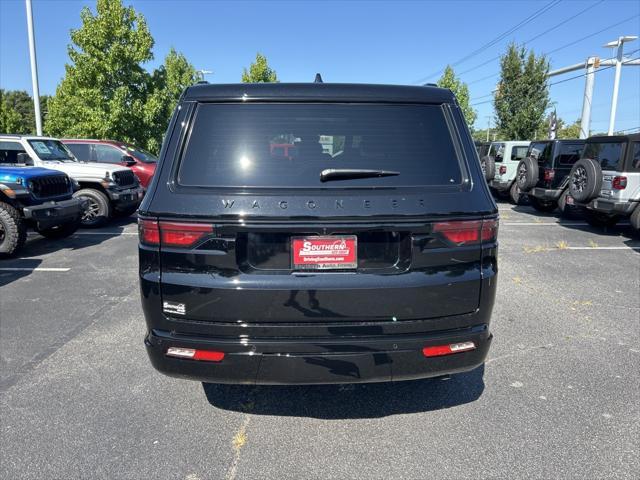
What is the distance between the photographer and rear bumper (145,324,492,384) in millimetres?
2250

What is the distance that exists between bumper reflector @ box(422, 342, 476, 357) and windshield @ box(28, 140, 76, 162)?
32.7 feet

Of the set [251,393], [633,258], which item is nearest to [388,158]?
[251,393]

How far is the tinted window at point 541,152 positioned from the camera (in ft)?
40.1

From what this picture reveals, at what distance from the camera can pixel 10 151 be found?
913cm

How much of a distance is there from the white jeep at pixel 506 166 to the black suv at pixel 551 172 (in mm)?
2384

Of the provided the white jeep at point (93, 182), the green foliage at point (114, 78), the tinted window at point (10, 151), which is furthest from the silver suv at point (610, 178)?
the green foliage at point (114, 78)

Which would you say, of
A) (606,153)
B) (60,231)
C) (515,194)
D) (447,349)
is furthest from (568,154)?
(60,231)

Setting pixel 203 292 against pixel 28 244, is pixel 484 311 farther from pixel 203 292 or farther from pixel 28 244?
pixel 28 244

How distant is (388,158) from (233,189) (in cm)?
83

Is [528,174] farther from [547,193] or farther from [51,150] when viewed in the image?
[51,150]

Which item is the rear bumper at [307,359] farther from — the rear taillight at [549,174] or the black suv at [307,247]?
the rear taillight at [549,174]

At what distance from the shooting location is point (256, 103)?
2.40 metres

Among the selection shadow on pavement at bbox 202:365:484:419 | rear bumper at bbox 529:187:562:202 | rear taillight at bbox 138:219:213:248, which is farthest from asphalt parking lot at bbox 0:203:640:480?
rear bumper at bbox 529:187:562:202

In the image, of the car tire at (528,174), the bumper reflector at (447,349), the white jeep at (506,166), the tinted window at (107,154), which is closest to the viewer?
the bumper reflector at (447,349)
